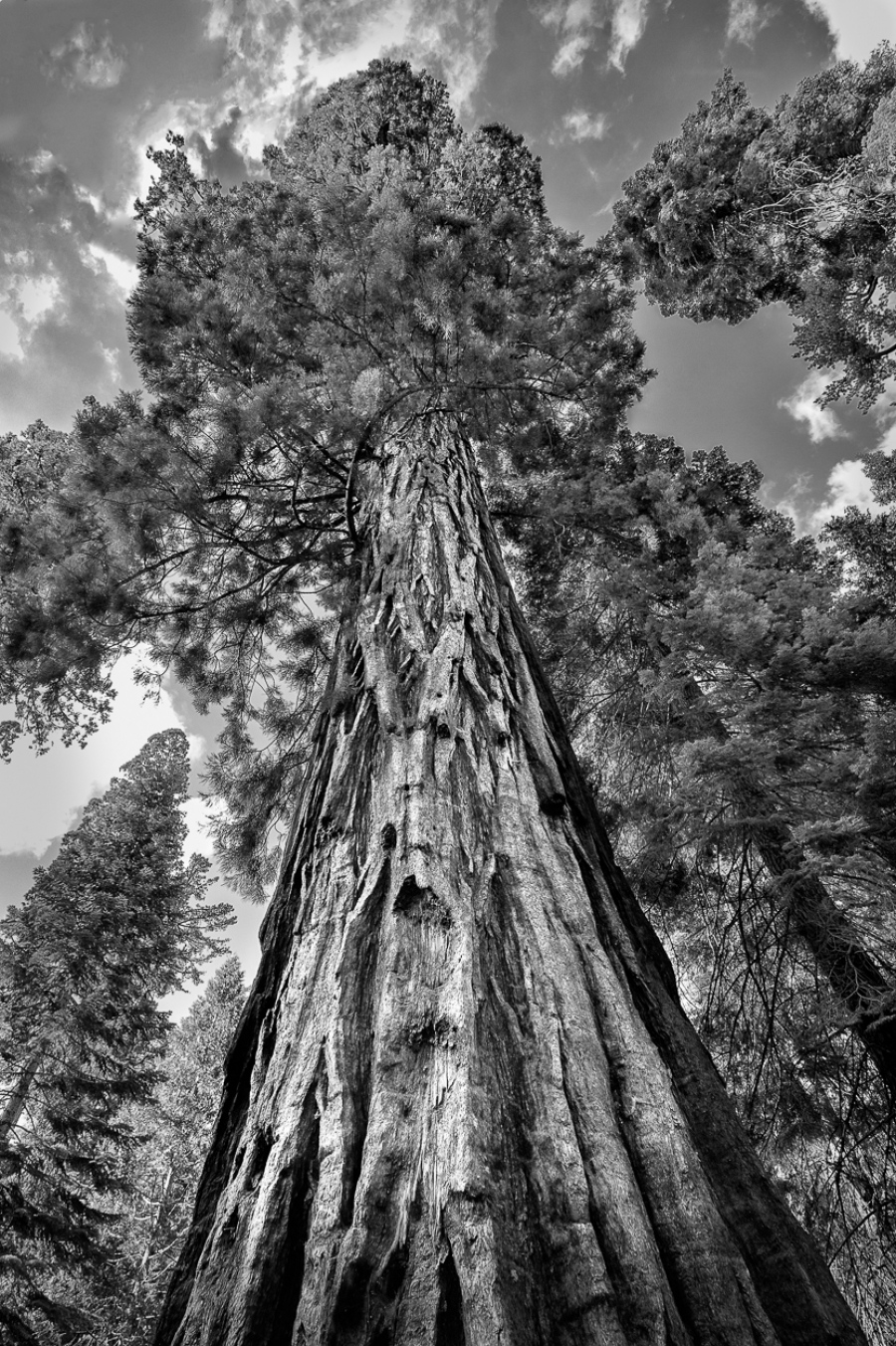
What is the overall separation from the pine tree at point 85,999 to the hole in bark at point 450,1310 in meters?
6.61

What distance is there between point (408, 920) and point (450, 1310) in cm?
67

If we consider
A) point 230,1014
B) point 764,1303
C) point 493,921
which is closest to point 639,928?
point 493,921

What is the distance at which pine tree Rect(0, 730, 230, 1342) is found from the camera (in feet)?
21.2

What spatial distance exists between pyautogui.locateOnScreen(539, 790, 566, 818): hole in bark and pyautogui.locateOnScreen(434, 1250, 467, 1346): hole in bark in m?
1.07

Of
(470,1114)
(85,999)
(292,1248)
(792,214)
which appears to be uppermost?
(792,214)

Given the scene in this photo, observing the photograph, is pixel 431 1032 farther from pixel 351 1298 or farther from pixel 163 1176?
pixel 163 1176

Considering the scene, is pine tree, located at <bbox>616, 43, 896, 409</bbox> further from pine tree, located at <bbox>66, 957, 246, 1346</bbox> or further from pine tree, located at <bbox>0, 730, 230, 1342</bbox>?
pine tree, located at <bbox>0, 730, 230, 1342</bbox>

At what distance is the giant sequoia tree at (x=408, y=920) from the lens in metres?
0.91

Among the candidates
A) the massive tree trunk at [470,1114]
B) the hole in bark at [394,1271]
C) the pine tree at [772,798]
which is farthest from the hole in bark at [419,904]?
the pine tree at [772,798]

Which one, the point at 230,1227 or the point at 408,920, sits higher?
the point at 408,920

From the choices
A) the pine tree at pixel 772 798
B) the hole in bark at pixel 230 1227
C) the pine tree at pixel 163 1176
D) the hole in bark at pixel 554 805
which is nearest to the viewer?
the hole in bark at pixel 230 1227

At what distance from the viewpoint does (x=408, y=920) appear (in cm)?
142

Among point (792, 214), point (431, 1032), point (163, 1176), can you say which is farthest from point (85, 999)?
point (792, 214)

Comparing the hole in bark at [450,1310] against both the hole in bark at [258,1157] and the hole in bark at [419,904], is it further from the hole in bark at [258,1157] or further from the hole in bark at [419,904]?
the hole in bark at [419,904]
